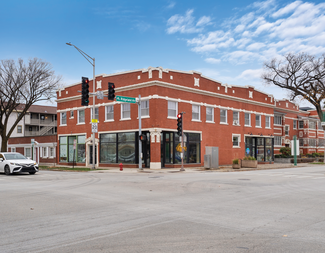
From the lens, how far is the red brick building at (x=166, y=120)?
1244 inches

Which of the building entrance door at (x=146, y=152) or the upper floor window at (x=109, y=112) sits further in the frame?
the upper floor window at (x=109, y=112)

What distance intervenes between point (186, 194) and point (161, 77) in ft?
65.6

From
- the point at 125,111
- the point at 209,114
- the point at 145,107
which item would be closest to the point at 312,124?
the point at 209,114

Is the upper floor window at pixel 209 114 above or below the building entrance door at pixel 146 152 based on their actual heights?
above

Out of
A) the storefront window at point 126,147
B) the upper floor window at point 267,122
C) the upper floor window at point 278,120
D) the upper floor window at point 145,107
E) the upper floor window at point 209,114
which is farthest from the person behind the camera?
the upper floor window at point 278,120

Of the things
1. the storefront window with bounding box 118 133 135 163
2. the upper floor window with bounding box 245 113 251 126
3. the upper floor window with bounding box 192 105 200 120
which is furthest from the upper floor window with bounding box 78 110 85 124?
the upper floor window with bounding box 245 113 251 126

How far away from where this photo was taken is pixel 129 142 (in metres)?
33.2

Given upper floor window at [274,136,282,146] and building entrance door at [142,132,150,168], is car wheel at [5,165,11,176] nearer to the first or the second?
building entrance door at [142,132,150,168]

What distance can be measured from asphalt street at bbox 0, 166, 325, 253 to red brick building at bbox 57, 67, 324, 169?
1743 centimetres

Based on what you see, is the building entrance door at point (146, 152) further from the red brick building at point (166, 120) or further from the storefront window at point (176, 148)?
the storefront window at point (176, 148)

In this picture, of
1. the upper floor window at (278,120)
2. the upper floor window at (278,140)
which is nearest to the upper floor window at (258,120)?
the upper floor window at (278,120)

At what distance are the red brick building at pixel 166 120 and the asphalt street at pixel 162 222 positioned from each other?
57.2ft

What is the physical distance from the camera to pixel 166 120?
1246 inches

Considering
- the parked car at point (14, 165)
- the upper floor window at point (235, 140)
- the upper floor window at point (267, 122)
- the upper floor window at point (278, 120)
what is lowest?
the parked car at point (14, 165)
